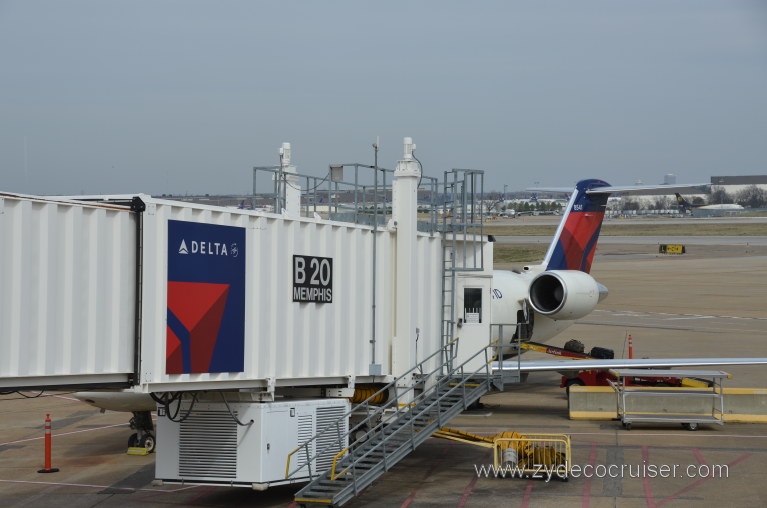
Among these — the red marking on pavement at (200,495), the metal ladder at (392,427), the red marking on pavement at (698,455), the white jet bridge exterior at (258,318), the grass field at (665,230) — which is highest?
the grass field at (665,230)

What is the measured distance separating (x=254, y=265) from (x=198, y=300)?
135 centimetres

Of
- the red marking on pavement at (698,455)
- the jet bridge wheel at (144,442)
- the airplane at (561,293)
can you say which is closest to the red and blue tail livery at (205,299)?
the airplane at (561,293)

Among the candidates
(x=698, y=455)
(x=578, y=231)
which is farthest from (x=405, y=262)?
(x=578, y=231)

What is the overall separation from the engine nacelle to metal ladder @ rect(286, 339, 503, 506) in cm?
Answer: 908

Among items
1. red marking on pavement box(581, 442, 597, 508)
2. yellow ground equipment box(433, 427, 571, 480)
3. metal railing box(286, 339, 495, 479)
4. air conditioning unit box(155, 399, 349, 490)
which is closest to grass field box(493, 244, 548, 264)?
red marking on pavement box(581, 442, 597, 508)

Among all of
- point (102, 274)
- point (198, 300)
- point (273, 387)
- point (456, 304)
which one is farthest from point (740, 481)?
point (102, 274)

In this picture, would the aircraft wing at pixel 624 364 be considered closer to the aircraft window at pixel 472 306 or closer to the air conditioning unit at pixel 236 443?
the aircraft window at pixel 472 306

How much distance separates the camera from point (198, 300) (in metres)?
14.6

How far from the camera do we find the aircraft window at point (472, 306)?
68.5ft

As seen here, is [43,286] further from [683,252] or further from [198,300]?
[683,252]

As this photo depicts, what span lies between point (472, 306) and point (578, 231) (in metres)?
12.5

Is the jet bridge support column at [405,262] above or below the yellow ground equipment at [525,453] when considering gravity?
above

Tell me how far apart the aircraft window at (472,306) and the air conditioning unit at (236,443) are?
5.29 metres

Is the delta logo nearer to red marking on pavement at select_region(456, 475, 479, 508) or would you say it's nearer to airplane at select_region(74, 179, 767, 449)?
red marking on pavement at select_region(456, 475, 479, 508)
